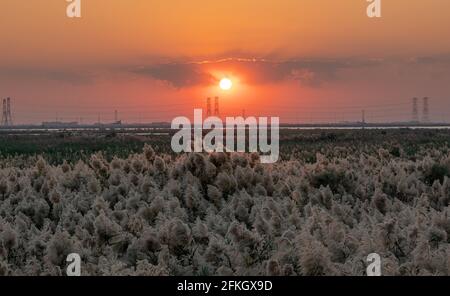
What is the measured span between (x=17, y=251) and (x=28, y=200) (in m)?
4.24

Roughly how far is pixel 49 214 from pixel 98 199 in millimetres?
1195

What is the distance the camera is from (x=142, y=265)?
834 centimetres

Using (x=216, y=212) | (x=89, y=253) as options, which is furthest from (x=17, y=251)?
(x=216, y=212)

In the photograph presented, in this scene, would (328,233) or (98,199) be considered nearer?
(328,233)

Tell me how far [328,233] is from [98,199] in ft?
16.6

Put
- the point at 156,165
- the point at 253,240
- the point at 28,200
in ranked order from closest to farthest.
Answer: the point at 253,240
the point at 28,200
the point at 156,165

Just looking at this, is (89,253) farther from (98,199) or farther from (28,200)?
(28,200)

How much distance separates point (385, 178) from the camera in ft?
51.8
